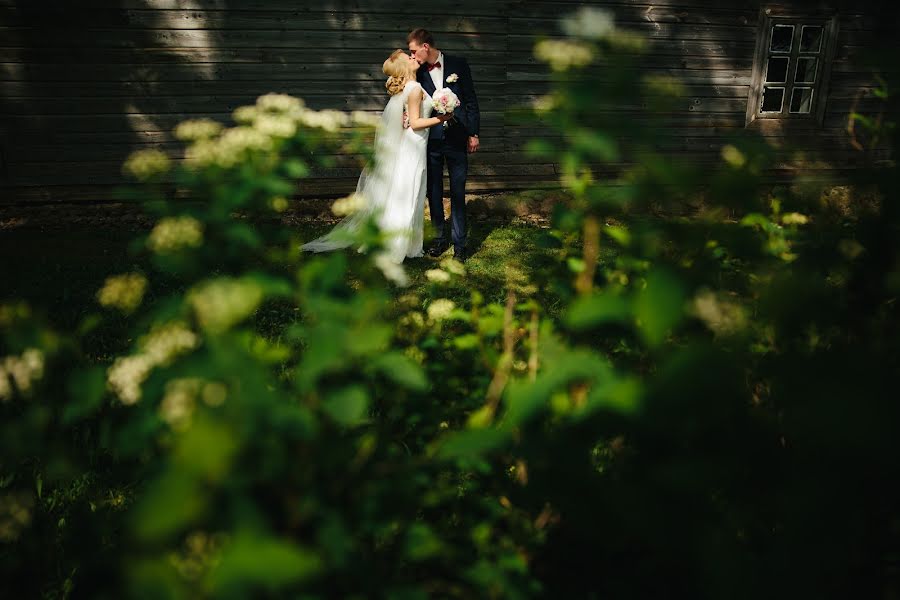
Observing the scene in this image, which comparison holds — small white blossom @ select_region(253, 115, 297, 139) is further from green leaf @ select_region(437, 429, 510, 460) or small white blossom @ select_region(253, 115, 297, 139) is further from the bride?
the bride

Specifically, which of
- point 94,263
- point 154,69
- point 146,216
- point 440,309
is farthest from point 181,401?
point 154,69

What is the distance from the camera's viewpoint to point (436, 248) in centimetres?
594

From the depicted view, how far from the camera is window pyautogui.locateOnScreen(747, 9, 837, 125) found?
8766mm

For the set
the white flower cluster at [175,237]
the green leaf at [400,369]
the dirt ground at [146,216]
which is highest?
the white flower cluster at [175,237]

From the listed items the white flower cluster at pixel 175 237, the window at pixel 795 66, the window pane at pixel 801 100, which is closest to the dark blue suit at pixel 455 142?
the white flower cluster at pixel 175 237

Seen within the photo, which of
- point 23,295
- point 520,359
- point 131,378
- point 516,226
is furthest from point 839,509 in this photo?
point 516,226

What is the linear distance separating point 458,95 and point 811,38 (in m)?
7.19

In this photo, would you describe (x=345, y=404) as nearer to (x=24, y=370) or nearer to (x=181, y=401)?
(x=181, y=401)

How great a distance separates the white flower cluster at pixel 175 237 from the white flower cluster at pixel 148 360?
185mm

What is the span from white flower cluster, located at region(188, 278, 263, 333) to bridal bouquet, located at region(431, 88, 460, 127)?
4.45 m

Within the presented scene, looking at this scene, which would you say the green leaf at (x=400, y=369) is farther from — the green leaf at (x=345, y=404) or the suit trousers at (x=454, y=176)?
the suit trousers at (x=454, y=176)

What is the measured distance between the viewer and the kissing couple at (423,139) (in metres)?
5.38

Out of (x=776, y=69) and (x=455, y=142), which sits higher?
(x=776, y=69)

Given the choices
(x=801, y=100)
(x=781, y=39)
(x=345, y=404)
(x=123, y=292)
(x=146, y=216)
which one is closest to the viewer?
(x=345, y=404)
